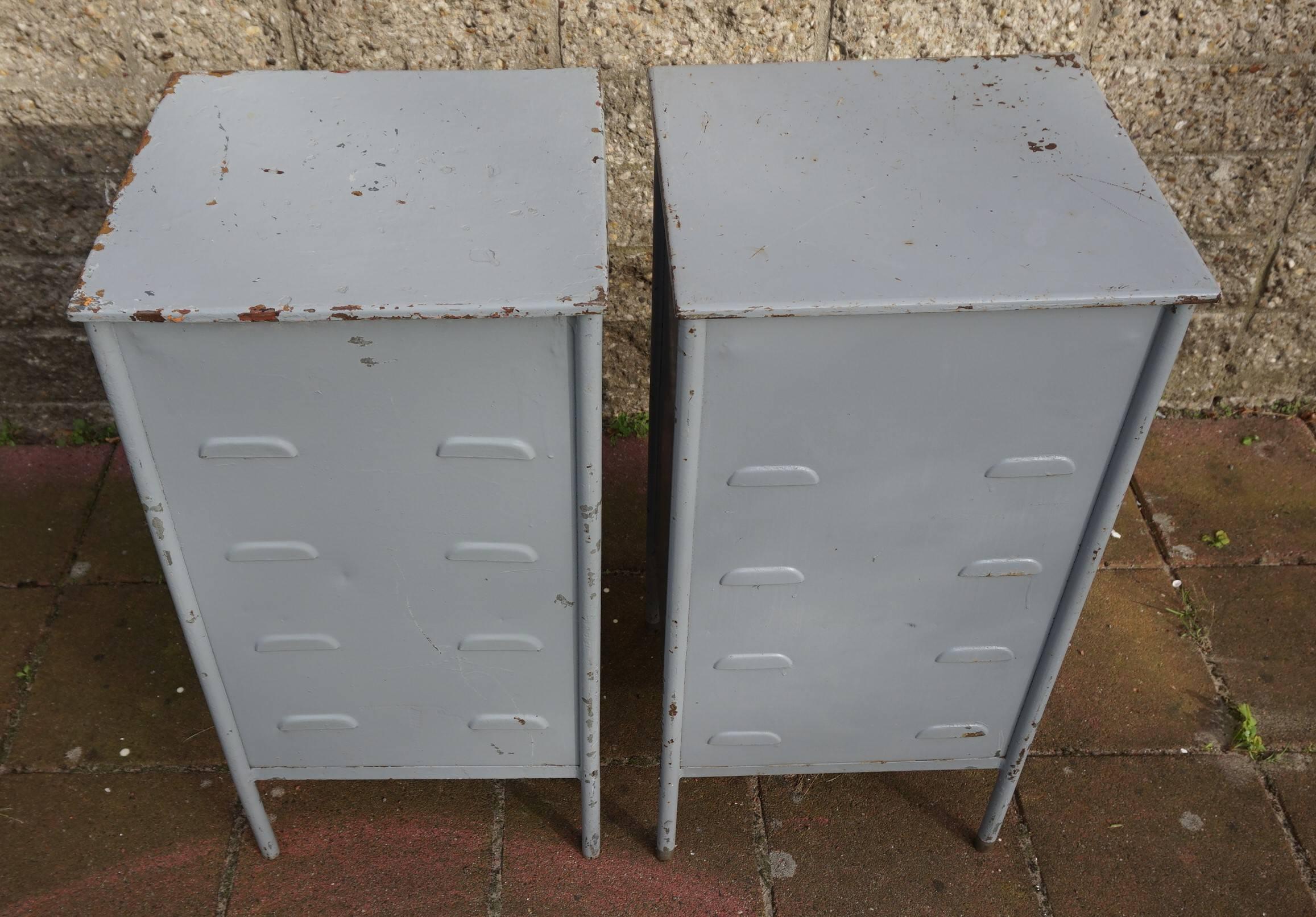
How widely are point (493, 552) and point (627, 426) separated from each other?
169cm

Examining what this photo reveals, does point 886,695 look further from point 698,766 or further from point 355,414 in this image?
point 355,414

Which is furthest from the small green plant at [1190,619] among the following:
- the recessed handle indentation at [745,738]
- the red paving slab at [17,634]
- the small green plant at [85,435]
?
the small green plant at [85,435]

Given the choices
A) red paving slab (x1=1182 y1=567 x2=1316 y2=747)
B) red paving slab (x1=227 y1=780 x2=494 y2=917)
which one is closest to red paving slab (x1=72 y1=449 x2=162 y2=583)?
red paving slab (x1=227 y1=780 x2=494 y2=917)

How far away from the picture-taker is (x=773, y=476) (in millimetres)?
1777

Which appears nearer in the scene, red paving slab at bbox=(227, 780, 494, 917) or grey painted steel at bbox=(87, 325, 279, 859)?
grey painted steel at bbox=(87, 325, 279, 859)

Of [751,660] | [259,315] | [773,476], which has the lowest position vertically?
[751,660]

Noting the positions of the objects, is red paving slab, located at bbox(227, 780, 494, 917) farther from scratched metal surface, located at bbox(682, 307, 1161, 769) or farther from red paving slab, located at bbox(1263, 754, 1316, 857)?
red paving slab, located at bbox(1263, 754, 1316, 857)

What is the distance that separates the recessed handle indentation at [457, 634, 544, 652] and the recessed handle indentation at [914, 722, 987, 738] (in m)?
0.84

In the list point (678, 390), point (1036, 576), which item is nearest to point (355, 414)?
point (678, 390)

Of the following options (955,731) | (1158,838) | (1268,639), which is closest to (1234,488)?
(1268,639)

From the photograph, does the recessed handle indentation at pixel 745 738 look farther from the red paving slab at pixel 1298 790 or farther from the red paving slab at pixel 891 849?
the red paving slab at pixel 1298 790

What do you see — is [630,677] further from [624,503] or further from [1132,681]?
[1132,681]

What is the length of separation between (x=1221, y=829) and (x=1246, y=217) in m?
1.78

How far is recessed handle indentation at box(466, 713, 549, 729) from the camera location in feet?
7.16
